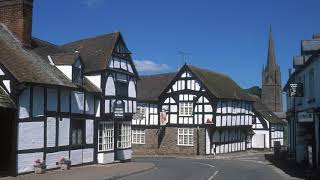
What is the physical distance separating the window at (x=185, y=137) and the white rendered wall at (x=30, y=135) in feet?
91.9

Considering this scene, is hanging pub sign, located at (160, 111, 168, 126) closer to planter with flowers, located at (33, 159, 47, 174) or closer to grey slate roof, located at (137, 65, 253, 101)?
grey slate roof, located at (137, 65, 253, 101)

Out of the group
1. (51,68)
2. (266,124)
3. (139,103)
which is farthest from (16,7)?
(266,124)

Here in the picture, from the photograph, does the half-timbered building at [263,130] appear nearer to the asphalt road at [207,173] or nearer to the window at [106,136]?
the asphalt road at [207,173]

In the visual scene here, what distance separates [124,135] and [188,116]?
1798 centimetres

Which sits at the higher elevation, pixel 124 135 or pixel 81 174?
pixel 124 135

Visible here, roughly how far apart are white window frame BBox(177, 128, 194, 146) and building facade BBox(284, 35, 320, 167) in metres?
16.7

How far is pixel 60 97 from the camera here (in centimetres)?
2469

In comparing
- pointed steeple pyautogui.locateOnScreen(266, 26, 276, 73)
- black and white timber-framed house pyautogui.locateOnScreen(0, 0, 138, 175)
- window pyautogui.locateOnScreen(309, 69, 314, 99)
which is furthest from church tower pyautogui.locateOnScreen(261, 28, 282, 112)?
window pyautogui.locateOnScreen(309, 69, 314, 99)

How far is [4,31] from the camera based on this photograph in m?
24.9

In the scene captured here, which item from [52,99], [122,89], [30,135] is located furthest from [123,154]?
[30,135]

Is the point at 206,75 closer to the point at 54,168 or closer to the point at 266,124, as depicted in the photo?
the point at 266,124

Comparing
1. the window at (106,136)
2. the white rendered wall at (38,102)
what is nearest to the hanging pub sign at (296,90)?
the window at (106,136)

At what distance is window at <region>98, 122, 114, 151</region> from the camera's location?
98.0 feet

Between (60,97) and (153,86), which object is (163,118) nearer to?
(153,86)
